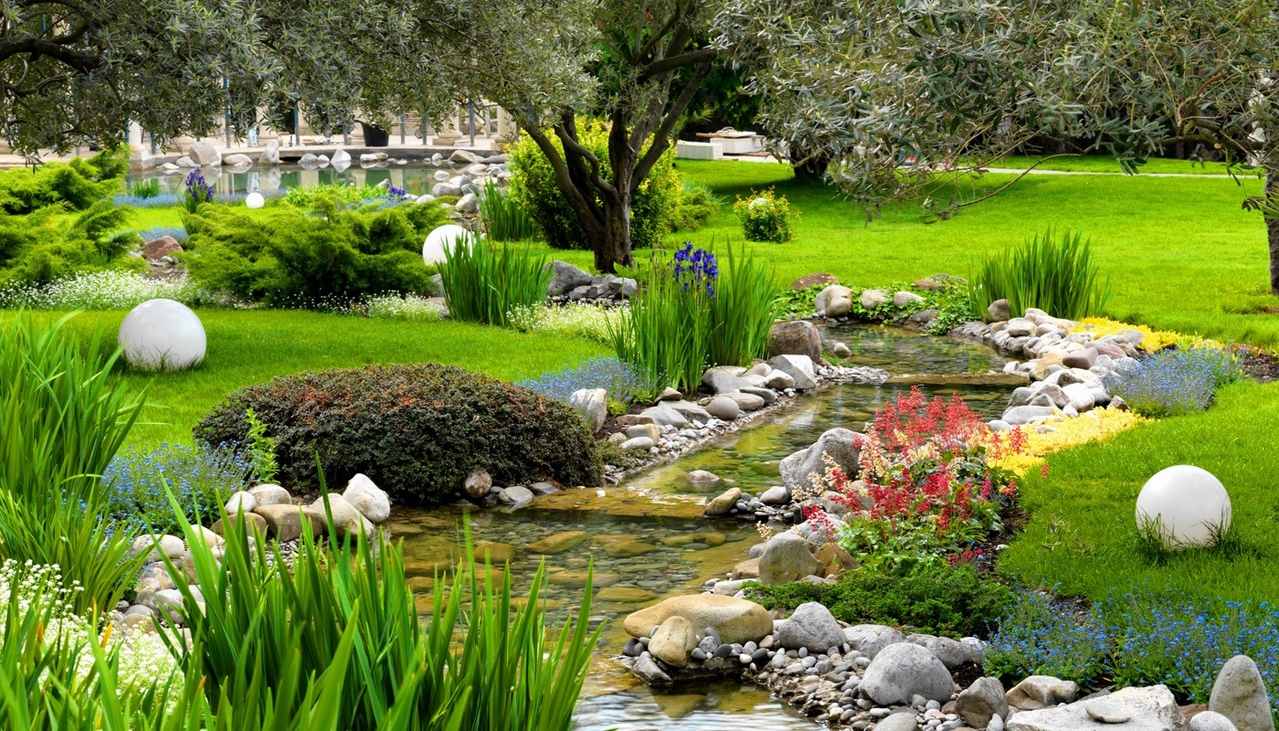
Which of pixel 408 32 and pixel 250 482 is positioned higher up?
pixel 408 32

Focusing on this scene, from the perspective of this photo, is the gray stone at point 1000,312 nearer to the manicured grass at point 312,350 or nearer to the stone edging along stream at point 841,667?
the manicured grass at point 312,350

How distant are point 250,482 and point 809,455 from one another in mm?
3440

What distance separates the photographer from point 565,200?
23094 millimetres

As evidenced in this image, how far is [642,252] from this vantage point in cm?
2230

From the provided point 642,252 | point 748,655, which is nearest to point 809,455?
point 748,655

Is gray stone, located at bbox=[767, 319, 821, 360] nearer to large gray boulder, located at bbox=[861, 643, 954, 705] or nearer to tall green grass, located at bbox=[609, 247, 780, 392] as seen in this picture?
tall green grass, located at bbox=[609, 247, 780, 392]

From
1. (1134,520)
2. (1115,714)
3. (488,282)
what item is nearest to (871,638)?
(1115,714)

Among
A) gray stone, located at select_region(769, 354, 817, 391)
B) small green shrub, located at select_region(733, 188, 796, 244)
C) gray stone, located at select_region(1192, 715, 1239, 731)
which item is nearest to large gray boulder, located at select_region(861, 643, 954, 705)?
gray stone, located at select_region(1192, 715, 1239, 731)

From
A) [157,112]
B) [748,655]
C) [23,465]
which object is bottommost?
[748,655]

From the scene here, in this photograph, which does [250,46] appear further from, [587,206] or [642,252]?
[642,252]

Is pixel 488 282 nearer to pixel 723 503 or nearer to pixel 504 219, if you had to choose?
pixel 723 503

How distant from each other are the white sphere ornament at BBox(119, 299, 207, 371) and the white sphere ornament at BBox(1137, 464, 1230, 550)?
314 inches

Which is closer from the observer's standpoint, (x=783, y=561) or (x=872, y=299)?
(x=783, y=561)

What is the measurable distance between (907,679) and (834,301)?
1180 cm
